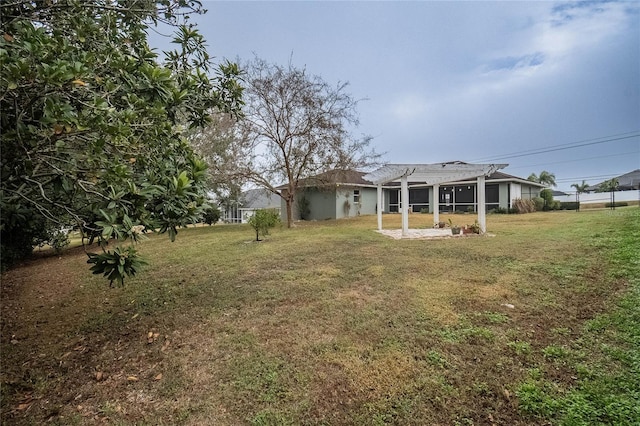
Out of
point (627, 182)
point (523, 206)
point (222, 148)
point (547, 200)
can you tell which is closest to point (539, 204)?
point (547, 200)

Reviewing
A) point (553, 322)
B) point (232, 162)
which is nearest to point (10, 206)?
point (553, 322)

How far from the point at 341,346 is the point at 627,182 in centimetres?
4043

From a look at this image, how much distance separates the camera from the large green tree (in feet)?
7.86

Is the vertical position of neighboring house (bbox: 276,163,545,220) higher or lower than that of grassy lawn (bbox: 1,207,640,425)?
higher

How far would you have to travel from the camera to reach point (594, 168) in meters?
32.3

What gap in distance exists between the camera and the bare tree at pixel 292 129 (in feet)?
47.3

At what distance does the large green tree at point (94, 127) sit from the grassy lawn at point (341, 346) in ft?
4.27

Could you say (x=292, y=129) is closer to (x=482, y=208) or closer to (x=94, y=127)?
(x=482, y=208)

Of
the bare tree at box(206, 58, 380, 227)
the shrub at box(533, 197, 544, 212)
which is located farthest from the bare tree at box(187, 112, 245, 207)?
the shrub at box(533, 197, 544, 212)

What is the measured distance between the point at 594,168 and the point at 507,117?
23.0m

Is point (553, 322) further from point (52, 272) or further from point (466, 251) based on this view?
point (52, 272)

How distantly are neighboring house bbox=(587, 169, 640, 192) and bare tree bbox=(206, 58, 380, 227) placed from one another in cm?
2665

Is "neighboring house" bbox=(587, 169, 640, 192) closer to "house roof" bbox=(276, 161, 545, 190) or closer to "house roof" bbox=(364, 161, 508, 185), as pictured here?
"house roof" bbox=(276, 161, 545, 190)

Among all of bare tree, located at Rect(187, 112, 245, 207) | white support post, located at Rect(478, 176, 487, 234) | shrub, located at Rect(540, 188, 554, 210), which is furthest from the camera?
shrub, located at Rect(540, 188, 554, 210)
